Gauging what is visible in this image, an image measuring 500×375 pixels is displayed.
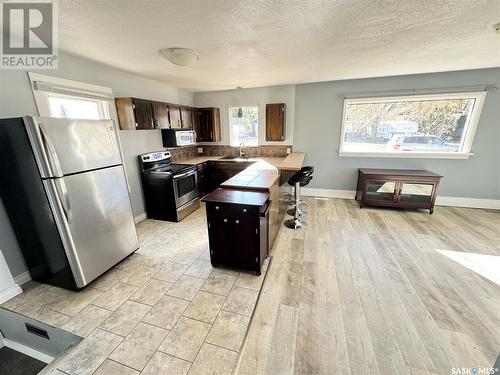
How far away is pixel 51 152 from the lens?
1.73m

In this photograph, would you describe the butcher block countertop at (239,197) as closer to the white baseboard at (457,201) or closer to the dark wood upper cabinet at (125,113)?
the dark wood upper cabinet at (125,113)

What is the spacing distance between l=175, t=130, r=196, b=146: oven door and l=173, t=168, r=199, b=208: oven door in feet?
2.15

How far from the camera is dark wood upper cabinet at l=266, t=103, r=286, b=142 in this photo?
4.47 m

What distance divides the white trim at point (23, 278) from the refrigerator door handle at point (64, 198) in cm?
107

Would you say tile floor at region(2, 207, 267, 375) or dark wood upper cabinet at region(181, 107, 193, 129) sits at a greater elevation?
dark wood upper cabinet at region(181, 107, 193, 129)

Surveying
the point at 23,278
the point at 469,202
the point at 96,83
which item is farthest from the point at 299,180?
the point at 469,202

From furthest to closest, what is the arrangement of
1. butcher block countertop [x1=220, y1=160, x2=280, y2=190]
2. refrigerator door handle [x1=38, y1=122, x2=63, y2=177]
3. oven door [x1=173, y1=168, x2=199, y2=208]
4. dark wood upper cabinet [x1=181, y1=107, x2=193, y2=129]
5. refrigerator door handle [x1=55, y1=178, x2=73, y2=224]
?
1. dark wood upper cabinet [x1=181, y1=107, x2=193, y2=129]
2. oven door [x1=173, y1=168, x2=199, y2=208]
3. butcher block countertop [x1=220, y1=160, x2=280, y2=190]
4. refrigerator door handle [x1=55, y1=178, x2=73, y2=224]
5. refrigerator door handle [x1=38, y1=122, x2=63, y2=177]

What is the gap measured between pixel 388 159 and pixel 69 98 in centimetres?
554

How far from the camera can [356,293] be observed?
2039 mm

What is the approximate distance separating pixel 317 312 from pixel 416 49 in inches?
126

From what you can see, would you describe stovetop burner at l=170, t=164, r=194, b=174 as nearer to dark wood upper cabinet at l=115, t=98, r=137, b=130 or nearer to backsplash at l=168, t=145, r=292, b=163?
backsplash at l=168, t=145, r=292, b=163

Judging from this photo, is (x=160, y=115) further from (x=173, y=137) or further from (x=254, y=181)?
(x=254, y=181)

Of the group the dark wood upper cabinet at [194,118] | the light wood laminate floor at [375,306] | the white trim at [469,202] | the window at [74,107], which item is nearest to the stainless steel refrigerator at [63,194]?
the window at [74,107]

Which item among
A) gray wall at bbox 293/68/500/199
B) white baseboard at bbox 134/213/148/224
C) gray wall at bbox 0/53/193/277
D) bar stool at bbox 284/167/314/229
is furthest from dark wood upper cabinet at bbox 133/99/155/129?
gray wall at bbox 293/68/500/199
